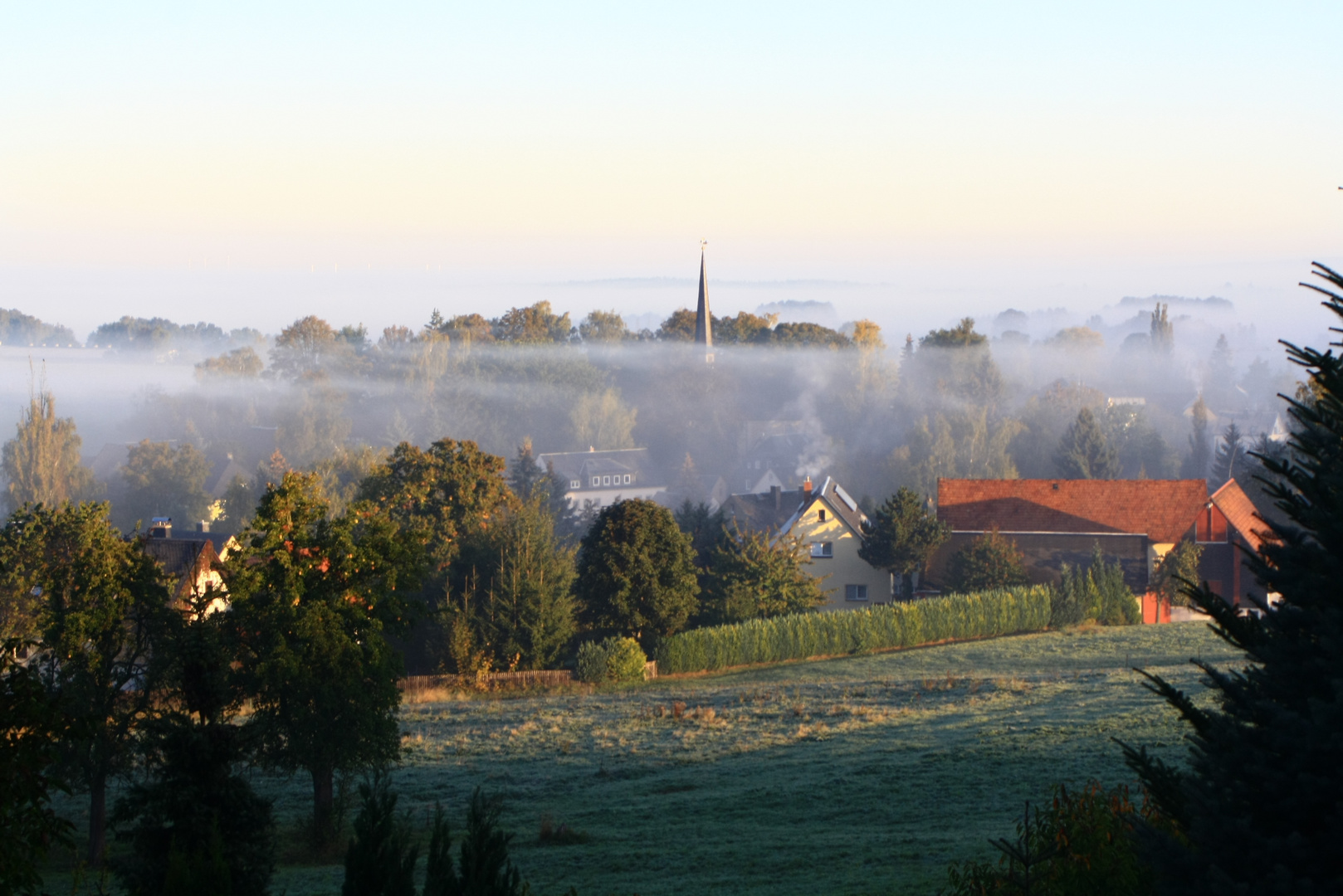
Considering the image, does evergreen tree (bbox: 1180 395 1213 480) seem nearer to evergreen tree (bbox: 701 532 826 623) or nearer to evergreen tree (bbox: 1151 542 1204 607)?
evergreen tree (bbox: 1151 542 1204 607)

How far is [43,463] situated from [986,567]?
85777 millimetres

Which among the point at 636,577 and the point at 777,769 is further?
A: the point at 636,577

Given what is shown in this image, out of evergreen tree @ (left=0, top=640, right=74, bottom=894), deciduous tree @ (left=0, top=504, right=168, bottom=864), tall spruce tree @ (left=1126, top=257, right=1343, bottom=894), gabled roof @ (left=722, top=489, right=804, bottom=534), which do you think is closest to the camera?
tall spruce tree @ (left=1126, top=257, right=1343, bottom=894)

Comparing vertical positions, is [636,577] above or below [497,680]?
above

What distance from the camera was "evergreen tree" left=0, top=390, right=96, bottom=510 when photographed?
4119 inches

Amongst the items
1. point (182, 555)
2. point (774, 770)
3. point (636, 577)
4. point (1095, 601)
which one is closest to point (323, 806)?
point (774, 770)

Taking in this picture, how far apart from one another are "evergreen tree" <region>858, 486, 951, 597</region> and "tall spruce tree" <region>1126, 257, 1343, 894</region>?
172 feet

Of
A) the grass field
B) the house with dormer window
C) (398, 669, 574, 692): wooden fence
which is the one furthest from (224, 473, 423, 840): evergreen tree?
the house with dormer window

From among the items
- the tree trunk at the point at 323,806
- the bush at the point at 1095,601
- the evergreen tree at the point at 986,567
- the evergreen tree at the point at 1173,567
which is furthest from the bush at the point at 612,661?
the evergreen tree at the point at 1173,567

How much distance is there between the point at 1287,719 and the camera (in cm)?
704

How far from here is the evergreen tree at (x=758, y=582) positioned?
52.6 meters

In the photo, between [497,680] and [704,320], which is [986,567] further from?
[704,320]

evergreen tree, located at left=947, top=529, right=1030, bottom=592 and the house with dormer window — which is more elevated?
evergreen tree, located at left=947, top=529, right=1030, bottom=592

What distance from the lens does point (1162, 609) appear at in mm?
59312
